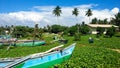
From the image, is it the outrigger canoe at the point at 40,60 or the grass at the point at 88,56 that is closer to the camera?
the outrigger canoe at the point at 40,60

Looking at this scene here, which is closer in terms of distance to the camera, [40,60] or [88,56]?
[40,60]

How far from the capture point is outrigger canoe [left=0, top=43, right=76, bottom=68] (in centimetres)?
1063

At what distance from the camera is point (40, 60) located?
12.2 meters

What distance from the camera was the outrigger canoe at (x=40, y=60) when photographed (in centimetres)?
1063

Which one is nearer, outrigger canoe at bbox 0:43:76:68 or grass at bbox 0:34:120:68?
outrigger canoe at bbox 0:43:76:68

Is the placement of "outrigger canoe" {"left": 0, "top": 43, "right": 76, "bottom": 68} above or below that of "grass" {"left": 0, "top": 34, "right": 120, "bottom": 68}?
above

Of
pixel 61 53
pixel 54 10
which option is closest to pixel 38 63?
pixel 61 53

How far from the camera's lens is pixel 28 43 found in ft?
105

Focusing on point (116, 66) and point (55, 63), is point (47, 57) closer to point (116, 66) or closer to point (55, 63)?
point (55, 63)

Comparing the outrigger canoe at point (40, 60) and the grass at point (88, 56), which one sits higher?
the outrigger canoe at point (40, 60)

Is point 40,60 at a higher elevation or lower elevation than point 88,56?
higher

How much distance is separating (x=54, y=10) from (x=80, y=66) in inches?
2779

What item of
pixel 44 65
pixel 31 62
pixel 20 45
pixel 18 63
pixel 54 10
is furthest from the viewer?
pixel 54 10

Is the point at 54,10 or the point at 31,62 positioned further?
the point at 54,10
